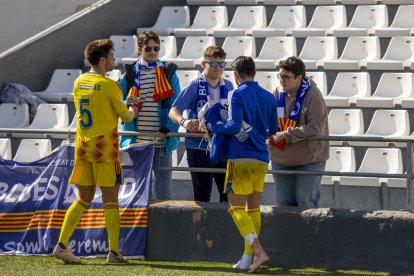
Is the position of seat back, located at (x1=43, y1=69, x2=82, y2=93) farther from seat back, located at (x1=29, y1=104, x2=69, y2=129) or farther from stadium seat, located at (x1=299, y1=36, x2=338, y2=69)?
stadium seat, located at (x1=299, y1=36, x2=338, y2=69)

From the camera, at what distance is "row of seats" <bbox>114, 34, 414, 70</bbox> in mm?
13984

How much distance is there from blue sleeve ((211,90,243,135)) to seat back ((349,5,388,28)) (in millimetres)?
5734

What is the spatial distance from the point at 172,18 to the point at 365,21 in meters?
2.76

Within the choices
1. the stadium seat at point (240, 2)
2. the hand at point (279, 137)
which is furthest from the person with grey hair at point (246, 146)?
the stadium seat at point (240, 2)

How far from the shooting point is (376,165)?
1235cm

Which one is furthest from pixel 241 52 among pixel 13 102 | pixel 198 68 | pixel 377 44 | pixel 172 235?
pixel 172 235

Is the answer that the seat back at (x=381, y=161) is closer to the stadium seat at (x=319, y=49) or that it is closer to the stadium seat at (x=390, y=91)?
the stadium seat at (x=390, y=91)

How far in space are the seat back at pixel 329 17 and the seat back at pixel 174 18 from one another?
1821 millimetres

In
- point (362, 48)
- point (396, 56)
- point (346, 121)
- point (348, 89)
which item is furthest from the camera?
point (362, 48)

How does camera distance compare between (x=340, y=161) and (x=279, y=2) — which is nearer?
(x=340, y=161)

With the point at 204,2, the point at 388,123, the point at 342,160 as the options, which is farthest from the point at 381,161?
the point at 204,2

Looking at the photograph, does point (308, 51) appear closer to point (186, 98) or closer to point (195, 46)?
A: point (195, 46)

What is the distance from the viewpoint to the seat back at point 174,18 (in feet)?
52.6

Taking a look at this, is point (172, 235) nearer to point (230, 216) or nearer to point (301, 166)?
point (230, 216)
